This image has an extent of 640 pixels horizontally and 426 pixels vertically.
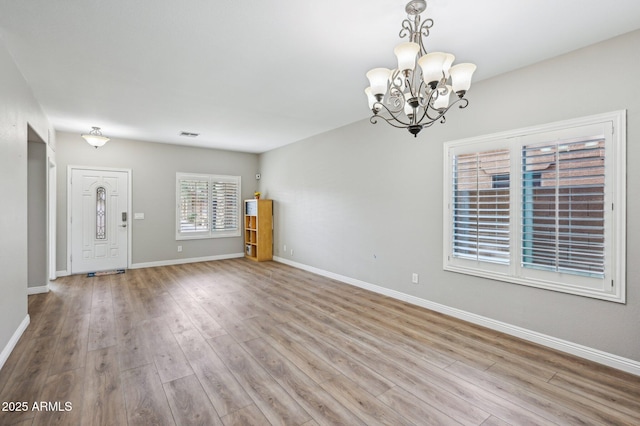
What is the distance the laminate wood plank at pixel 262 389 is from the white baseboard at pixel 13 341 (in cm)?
169

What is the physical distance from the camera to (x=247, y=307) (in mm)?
3920

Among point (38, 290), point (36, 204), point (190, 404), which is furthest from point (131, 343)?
point (36, 204)

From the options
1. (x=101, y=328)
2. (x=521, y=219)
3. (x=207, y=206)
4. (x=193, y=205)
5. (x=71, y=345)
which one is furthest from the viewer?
(x=207, y=206)

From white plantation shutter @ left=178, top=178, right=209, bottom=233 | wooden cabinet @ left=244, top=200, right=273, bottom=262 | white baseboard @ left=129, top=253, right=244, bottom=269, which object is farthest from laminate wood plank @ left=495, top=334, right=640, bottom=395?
white plantation shutter @ left=178, top=178, right=209, bottom=233

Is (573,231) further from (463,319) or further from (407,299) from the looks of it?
(407,299)

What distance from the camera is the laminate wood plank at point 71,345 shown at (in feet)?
8.21

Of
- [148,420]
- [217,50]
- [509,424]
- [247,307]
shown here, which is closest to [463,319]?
[509,424]

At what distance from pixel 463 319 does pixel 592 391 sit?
1.35 metres

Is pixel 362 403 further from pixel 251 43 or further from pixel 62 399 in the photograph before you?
pixel 251 43

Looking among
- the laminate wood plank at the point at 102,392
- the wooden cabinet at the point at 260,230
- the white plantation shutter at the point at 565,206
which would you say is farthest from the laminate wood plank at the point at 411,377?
the wooden cabinet at the point at 260,230

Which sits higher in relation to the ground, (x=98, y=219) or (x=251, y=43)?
(x=251, y=43)

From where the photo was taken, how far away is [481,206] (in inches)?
130

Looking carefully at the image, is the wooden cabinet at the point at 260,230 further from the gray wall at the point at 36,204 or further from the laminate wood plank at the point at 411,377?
the laminate wood plank at the point at 411,377

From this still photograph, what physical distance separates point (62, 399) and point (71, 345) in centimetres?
99
